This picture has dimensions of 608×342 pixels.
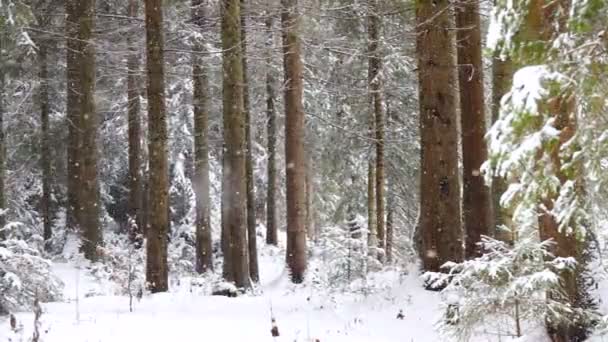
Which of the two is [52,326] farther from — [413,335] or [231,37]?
[231,37]

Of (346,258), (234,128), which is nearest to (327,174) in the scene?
(346,258)

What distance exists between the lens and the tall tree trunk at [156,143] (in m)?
11.0

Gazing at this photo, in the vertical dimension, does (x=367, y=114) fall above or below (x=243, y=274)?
above

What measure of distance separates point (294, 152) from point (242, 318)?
6.37 meters

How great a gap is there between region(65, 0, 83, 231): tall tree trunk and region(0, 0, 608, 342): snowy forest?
0.08 m

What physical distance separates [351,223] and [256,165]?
540 inches

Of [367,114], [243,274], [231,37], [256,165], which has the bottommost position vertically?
[243,274]

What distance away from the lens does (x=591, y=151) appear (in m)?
3.71

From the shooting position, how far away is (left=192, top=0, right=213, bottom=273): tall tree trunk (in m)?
15.7

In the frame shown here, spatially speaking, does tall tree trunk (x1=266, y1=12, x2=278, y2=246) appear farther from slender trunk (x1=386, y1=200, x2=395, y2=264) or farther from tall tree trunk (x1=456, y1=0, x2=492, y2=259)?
tall tree trunk (x1=456, y1=0, x2=492, y2=259)

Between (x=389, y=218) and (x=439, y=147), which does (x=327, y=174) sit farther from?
(x=439, y=147)

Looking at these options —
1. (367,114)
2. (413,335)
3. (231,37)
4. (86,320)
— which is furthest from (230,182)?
(367,114)

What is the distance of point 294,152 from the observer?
47.4 feet

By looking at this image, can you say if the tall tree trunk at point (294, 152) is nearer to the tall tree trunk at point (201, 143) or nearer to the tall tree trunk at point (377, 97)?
the tall tree trunk at point (201, 143)
